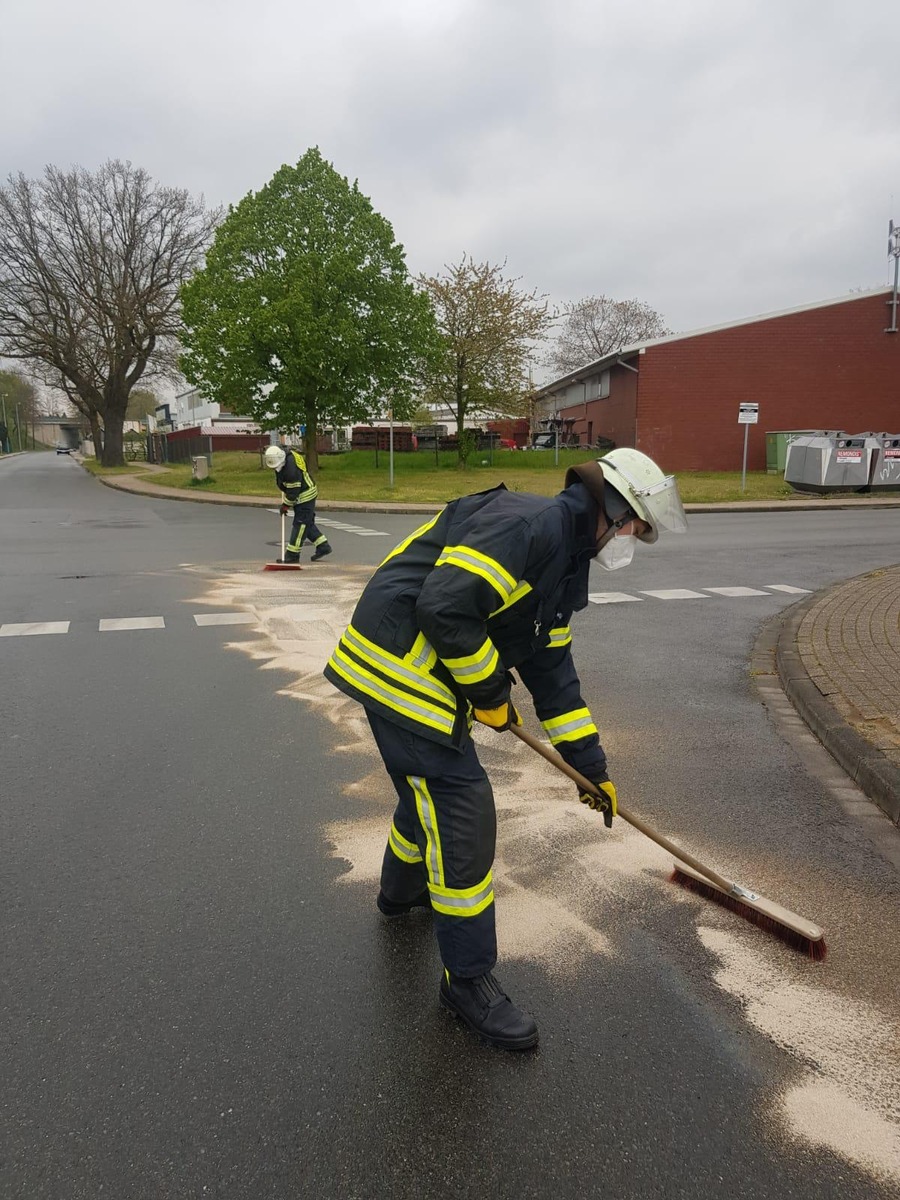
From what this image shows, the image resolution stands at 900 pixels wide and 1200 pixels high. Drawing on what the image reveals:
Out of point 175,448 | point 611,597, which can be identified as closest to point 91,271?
point 175,448

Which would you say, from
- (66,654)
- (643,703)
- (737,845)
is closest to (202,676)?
(66,654)

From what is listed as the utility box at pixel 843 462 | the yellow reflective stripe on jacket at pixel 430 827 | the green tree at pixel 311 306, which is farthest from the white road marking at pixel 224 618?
the green tree at pixel 311 306

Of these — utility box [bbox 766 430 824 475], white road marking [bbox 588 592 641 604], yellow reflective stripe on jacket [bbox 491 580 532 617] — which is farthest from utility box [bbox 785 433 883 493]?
yellow reflective stripe on jacket [bbox 491 580 532 617]

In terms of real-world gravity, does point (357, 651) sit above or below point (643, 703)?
above

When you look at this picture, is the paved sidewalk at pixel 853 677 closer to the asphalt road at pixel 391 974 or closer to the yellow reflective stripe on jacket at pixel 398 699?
the asphalt road at pixel 391 974

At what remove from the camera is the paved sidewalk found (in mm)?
4273

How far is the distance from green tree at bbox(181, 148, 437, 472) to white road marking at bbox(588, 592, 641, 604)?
20.5m

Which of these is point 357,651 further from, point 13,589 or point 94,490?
point 94,490

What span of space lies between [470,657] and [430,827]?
549 millimetres

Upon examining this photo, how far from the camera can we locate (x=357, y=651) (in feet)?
8.36

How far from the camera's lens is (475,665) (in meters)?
2.30

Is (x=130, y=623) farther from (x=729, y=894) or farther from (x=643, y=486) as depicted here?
(x=643, y=486)

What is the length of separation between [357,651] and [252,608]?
6.28 meters

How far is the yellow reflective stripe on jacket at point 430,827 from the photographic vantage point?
8.05ft
